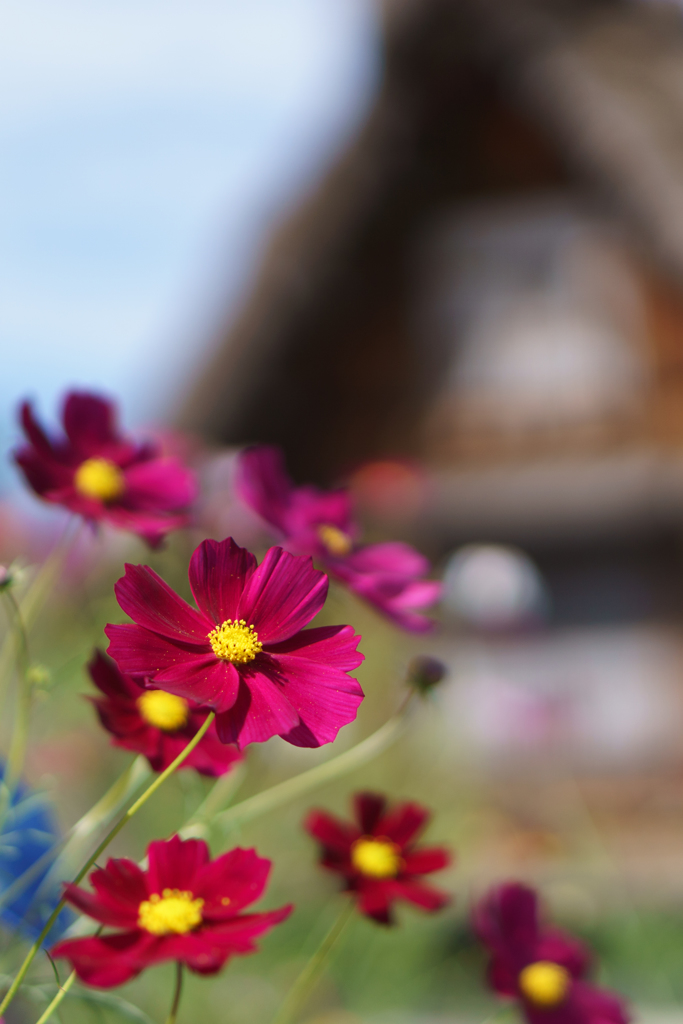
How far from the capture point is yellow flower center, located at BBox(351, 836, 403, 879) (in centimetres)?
47

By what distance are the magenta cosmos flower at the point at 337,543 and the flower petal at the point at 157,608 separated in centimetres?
13

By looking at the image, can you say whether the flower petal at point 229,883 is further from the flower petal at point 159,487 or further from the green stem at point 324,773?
the flower petal at point 159,487

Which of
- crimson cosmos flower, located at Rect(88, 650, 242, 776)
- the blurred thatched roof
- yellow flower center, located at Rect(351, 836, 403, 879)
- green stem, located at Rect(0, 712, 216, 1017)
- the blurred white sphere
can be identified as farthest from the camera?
the blurred thatched roof

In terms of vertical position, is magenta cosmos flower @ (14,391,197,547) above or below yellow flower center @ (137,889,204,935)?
above

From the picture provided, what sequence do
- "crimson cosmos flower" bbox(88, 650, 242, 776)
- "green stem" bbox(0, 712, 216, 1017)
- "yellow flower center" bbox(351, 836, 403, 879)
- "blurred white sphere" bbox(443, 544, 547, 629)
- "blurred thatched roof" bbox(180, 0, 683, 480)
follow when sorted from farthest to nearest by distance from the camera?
1. "blurred thatched roof" bbox(180, 0, 683, 480)
2. "blurred white sphere" bbox(443, 544, 547, 629)
3. "yellow flower center" bbox(351, 836, 403, 879)
4. "crimson cosmos flower" bbox(88, 650, 242, 776)
5. "green stem" bbox(0, 712, 216, 1017)

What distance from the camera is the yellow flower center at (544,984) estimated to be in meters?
0.46

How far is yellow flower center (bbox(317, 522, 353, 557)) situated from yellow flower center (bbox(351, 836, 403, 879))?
0.15 metres

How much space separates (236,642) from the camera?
13.1 inches

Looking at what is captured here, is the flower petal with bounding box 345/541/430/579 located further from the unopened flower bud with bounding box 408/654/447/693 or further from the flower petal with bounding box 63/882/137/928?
the flower petal with bounding box 63/882/137/928

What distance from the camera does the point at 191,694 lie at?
30 cm

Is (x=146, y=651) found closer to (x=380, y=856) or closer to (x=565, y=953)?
(x=380, y=856)

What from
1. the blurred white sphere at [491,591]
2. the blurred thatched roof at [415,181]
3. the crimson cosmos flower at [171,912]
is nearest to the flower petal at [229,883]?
the crimson cosmos flower at [171,912]

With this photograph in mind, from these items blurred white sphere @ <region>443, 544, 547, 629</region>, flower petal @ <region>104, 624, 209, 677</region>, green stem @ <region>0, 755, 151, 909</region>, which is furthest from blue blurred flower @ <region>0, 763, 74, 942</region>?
blurred white sphere @ <region>443, 544, 547, 629</region>

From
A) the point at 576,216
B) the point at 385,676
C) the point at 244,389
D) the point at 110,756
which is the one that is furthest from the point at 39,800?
the point at 576,216
